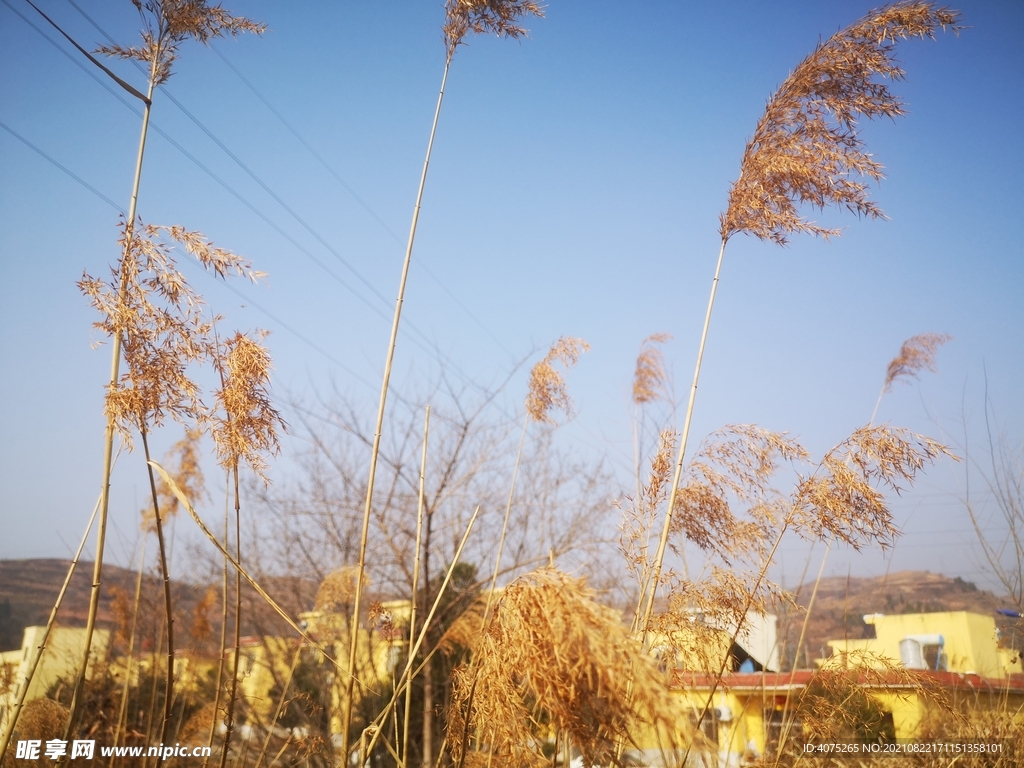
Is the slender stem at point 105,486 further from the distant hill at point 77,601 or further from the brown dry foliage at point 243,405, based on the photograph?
the distant hill at point 77,601

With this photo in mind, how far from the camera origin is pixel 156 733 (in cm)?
489

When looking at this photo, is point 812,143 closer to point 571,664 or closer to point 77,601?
point 571,664

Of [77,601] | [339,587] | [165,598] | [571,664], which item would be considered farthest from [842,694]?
[77,601]

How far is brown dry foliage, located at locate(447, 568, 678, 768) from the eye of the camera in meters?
1.38

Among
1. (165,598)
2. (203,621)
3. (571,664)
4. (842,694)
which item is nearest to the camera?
(571,664)

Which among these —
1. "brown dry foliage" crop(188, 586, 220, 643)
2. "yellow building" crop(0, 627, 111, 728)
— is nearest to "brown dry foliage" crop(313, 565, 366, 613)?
"brown dry foliage" crop(188, 586, 220, 643)

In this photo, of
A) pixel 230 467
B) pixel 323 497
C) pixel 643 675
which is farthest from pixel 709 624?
pixel 323 497

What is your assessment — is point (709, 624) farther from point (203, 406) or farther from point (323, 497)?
point (323, 497)

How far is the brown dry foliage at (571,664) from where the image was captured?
4.52 ft

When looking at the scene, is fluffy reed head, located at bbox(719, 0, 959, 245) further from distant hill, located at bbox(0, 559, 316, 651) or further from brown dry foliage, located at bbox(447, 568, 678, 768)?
distant hill, located at bbox(0, 559, 316, 651)

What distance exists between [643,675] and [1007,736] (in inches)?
125

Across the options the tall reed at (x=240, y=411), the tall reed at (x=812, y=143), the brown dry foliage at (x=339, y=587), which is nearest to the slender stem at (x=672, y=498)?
the tall reed at (x=812, y=143)

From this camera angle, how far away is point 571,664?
1456mm

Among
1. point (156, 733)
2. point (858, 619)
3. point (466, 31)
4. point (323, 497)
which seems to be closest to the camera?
point (466, 31)
